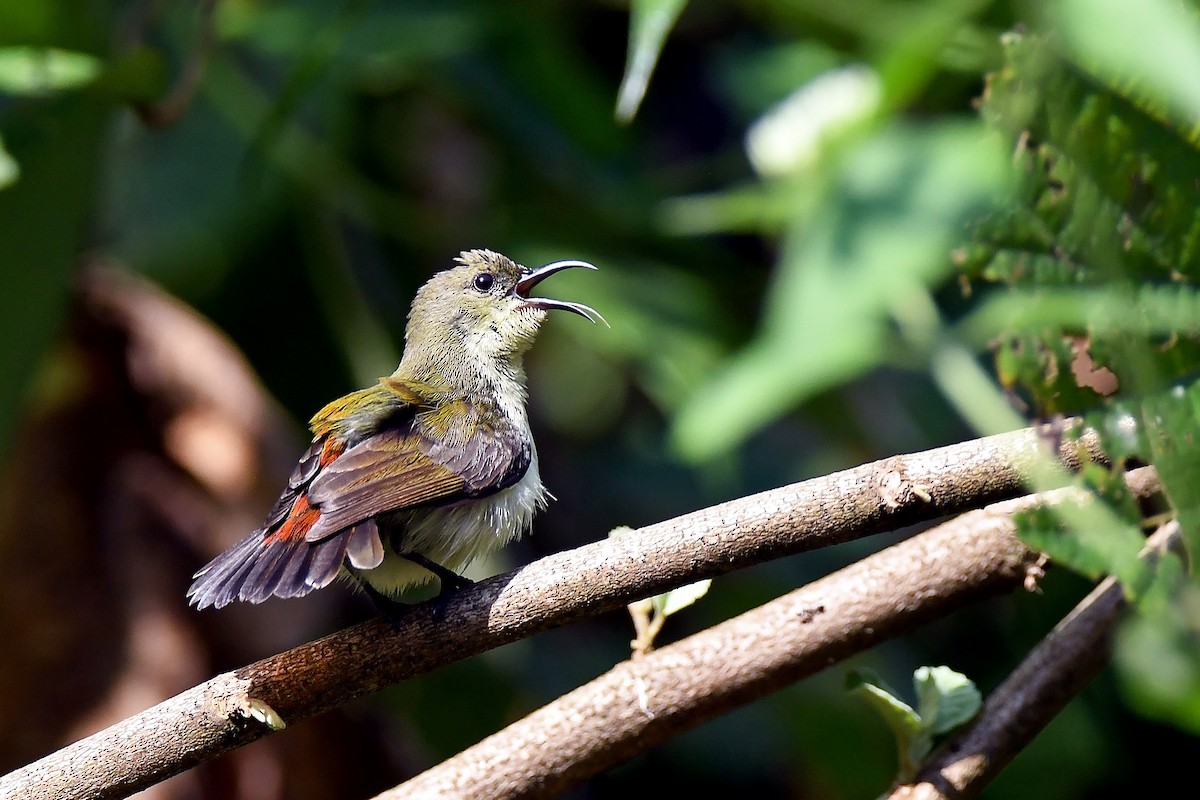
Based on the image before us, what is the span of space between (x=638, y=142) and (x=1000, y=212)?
Answer: 9.94 feet

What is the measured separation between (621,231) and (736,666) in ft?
9.75

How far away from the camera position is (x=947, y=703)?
6.81ft

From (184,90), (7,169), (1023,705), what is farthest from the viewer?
(184,90)

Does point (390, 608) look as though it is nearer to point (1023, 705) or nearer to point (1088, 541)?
point (1023, 705)

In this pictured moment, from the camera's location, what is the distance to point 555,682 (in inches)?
182

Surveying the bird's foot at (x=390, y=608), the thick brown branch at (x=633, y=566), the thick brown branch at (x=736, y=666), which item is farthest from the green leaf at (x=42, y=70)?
the thick brown branch at (x=736, y=666)

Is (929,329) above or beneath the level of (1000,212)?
beneath

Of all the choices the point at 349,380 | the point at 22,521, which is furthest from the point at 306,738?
the point at 349,380

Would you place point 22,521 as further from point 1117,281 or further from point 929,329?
point 1117,281

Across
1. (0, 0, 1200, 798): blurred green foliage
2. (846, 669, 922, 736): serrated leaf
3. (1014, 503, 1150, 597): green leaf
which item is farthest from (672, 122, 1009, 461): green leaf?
(1014, 503, 1150, 597): green leaf

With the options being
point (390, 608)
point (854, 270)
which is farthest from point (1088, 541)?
point (854, 270)

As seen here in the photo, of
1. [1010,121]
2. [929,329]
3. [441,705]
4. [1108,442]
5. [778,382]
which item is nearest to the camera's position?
[1108,442]

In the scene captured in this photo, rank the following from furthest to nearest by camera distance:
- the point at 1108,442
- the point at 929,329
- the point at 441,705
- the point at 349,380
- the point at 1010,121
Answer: the point at 349,380 < the point at 441,705 < the point at 929,329 < the point at 1010,121 < the point at 1108,442

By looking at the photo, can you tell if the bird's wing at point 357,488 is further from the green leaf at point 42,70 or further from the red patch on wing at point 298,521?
the green leaf at point 42,70
